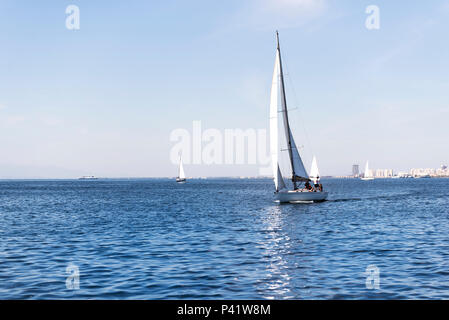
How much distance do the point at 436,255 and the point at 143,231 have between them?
19751 millimetres

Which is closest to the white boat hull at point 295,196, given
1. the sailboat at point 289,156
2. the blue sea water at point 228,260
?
the sailboat at point 289,156

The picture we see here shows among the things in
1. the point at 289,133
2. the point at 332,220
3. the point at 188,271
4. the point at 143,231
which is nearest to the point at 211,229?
the point at 143,231

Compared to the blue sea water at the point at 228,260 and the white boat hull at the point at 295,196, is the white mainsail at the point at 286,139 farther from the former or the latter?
the blue sea water at the point at 228,260

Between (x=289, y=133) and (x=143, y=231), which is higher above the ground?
(x=289, y=133)

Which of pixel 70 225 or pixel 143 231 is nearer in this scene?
pixel 143 231

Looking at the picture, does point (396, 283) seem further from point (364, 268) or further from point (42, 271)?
point (42, 271)

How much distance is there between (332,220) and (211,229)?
1200 cm

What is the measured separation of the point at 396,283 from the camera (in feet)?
48.8

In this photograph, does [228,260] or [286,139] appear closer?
[228,260]

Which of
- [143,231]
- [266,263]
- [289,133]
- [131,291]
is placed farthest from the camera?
[289,133]

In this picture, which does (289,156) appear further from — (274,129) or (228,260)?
(228,260)

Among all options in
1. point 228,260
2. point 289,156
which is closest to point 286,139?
point 289,156

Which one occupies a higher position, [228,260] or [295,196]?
[295,196]

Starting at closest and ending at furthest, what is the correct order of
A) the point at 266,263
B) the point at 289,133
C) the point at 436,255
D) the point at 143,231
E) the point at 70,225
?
1. the point at 266,263
2. the point at 436,255
3. the point at 143,231
4. the point at 70,225
5. the point at 289,133
